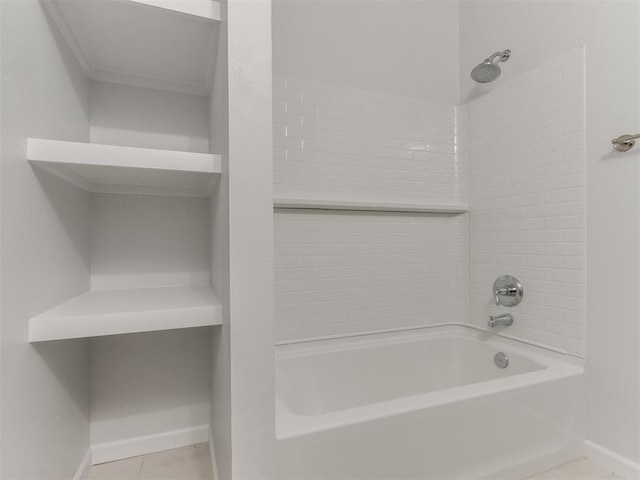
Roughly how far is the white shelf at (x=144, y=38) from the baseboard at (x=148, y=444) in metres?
1.59

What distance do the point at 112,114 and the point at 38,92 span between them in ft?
1.82

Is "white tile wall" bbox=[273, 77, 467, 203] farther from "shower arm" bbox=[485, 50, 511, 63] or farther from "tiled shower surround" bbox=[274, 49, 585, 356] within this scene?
"shower arm" bbox=[485, 50, 511, 63]

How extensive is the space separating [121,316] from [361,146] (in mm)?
1439

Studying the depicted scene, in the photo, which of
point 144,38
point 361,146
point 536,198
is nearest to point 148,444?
point 144,38

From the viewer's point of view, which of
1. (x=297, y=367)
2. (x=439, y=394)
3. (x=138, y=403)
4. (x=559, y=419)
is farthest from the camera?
(x=297, y=367)

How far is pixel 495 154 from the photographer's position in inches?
76.6

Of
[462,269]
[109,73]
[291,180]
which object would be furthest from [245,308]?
[462,269]

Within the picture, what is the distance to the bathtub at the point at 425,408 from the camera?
1.09 metres

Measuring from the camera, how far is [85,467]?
140cm

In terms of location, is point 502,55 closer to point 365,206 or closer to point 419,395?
point 365,206

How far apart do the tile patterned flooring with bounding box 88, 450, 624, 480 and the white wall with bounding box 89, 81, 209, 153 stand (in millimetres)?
1389

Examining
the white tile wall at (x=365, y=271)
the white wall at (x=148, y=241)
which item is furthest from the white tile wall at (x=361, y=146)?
the white wall at (x=148, y=241)

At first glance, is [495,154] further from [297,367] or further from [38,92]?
[38,92]

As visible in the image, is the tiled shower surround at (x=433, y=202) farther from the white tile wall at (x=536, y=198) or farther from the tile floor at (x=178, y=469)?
the tile floor at (x=178, y=469)
